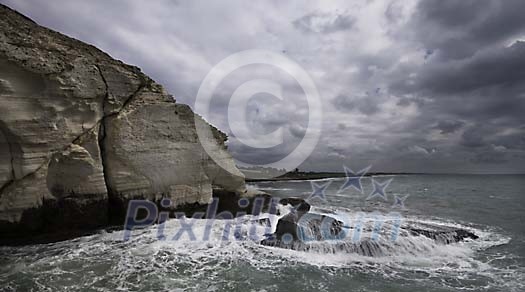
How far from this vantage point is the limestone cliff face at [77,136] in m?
10.2

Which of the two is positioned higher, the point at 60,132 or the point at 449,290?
the point at 60,132

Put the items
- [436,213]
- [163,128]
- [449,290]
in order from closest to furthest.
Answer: [449,290] < [163,128] < [436,213]

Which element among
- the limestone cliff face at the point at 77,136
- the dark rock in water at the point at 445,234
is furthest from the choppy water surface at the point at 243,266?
the limestone cliff face at the point at 77,136

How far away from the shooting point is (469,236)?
12.9 meters

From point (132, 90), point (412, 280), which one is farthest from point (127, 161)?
point (412, 280)

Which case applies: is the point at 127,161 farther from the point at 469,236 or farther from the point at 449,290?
the point at 469,236

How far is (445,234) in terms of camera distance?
40.6ft

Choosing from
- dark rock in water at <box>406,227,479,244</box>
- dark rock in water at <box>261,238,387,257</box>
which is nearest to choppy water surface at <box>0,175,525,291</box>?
dark rock in water at <box>261,238,387,257</box>

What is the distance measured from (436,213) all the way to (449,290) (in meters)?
14.8

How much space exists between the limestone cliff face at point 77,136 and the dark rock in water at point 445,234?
411 inches

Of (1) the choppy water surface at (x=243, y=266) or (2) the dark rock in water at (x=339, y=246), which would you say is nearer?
(1) the choppy water surface at (x=243, y=266)

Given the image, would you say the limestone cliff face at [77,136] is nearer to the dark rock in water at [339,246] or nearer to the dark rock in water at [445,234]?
the dark rock in water at [339,246]

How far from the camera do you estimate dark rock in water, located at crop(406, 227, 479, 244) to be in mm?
12008

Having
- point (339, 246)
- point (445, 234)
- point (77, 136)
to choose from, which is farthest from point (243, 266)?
point (445, 234)
